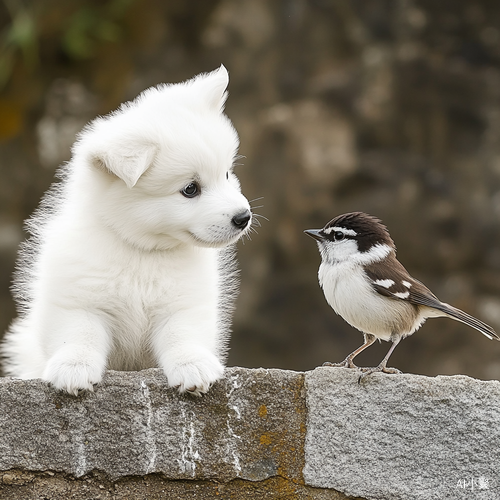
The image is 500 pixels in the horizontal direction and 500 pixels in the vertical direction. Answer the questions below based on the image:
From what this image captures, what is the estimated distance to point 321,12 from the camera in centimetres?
794

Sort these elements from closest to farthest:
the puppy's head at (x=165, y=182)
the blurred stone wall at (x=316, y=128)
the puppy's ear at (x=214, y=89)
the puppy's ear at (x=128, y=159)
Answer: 1. the puppy's ear at (x=128, y=159)
2. the puppy's head at (x=165, y=182)
3. the puppy's ear at (x=214, y=89)
4. the blurred stone wall at (x=316, y=128)

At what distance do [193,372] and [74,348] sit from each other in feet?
1.71

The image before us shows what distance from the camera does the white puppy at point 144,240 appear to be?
312cm

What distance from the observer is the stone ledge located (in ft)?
9.16

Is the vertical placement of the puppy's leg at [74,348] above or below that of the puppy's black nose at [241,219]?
below

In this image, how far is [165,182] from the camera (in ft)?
10.4

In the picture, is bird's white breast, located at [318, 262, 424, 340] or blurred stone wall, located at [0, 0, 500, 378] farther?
blurred stone wall, located at [0, 0, 500, 378]

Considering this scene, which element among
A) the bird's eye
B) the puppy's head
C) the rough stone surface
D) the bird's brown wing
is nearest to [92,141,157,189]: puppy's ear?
the puppy's head

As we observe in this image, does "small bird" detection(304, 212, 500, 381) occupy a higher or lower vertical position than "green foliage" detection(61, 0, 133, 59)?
lower

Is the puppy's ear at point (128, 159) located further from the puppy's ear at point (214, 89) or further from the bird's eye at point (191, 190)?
the puppy's ear at point (214, 89)

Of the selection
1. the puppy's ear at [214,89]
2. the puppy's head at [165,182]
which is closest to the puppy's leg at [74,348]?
the puppy's head at [165,182]

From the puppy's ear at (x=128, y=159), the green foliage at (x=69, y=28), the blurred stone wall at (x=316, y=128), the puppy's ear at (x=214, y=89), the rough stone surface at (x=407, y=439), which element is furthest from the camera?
the green foliage at (x=69, y=28)

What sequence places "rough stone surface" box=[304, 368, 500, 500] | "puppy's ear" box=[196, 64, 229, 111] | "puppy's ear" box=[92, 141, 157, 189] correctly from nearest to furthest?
"rough stone surface" box=[304, 368, 500, 500], "puppy's ear" box=[92, 141, 157, 189], "puppy's ear" box=[196, 64, 229, 111]

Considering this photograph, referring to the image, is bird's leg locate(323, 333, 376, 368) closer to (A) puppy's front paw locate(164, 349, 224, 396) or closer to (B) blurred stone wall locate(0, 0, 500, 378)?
(A) puppy's front paw locate(164, 349, 224, 396)
